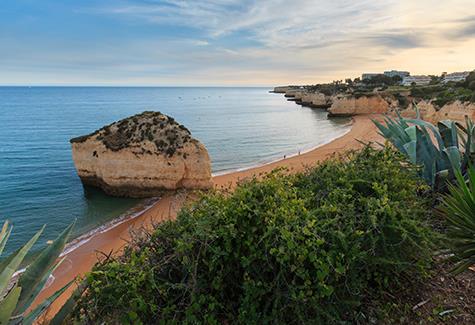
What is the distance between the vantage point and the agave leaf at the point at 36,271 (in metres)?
2.56

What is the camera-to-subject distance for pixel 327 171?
4.07 meters

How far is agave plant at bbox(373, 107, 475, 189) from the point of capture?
16.2 ft

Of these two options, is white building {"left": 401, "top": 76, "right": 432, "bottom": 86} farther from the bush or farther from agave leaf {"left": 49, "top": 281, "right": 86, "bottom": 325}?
agave leaf {"left": 49, "top": 281, "right": 86, "bottom": 325}

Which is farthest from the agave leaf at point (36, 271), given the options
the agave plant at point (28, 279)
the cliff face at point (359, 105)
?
the cliff face at point (359, 105)

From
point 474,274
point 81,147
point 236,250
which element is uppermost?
point 236,250

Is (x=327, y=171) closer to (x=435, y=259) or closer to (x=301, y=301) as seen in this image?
(x=435, y=259)

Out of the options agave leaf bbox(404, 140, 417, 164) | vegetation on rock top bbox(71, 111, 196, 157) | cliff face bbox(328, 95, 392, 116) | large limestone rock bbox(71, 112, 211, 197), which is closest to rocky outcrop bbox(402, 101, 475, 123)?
A: cliff face bbox(328, 95, 392, 116)

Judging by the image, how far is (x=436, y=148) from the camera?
17.9 ft

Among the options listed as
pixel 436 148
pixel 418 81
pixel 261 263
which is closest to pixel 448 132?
pixel 436 148

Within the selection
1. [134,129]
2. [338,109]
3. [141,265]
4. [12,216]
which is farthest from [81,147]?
[338,109]

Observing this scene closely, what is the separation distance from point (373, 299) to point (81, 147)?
676 inches

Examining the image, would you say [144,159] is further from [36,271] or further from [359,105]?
[359,105]

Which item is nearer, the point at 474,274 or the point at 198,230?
the point at 198,230

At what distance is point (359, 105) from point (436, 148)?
174 ft
